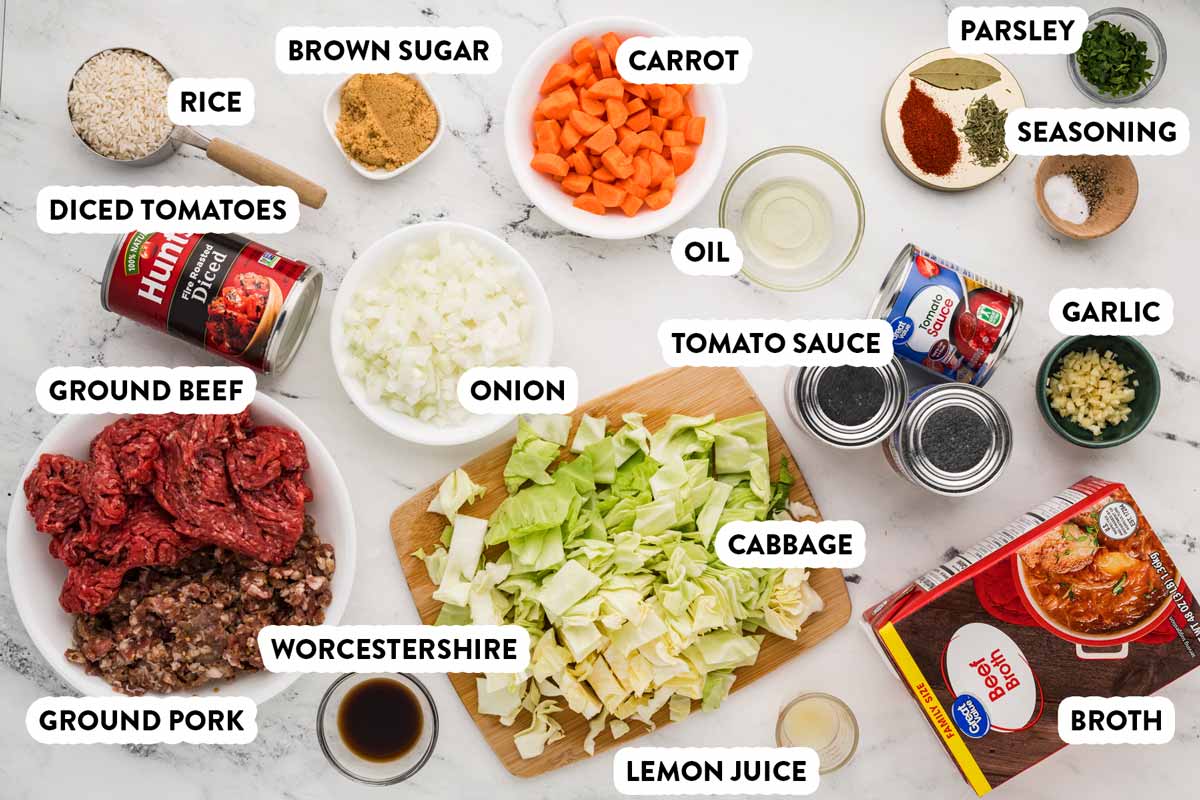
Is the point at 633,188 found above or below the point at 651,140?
below

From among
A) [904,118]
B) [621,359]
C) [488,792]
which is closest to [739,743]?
[488,792]

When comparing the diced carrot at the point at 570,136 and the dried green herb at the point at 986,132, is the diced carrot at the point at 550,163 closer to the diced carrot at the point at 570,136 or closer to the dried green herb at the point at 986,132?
the diced carrot at the point at 570,136

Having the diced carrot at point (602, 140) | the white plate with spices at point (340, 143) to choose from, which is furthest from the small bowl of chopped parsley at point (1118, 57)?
the white plate with spices at point (340, 143)

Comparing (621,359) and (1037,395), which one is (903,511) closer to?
(1037,395)

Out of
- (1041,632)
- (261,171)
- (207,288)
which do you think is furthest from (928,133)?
(207,288)

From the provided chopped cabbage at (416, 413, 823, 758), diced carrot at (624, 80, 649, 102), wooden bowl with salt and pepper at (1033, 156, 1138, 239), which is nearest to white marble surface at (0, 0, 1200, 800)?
wooden bowl with salt and pepper at (1033, 156, 1138, 239)

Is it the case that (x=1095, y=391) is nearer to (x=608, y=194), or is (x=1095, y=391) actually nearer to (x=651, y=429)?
(x=651, y=429)
